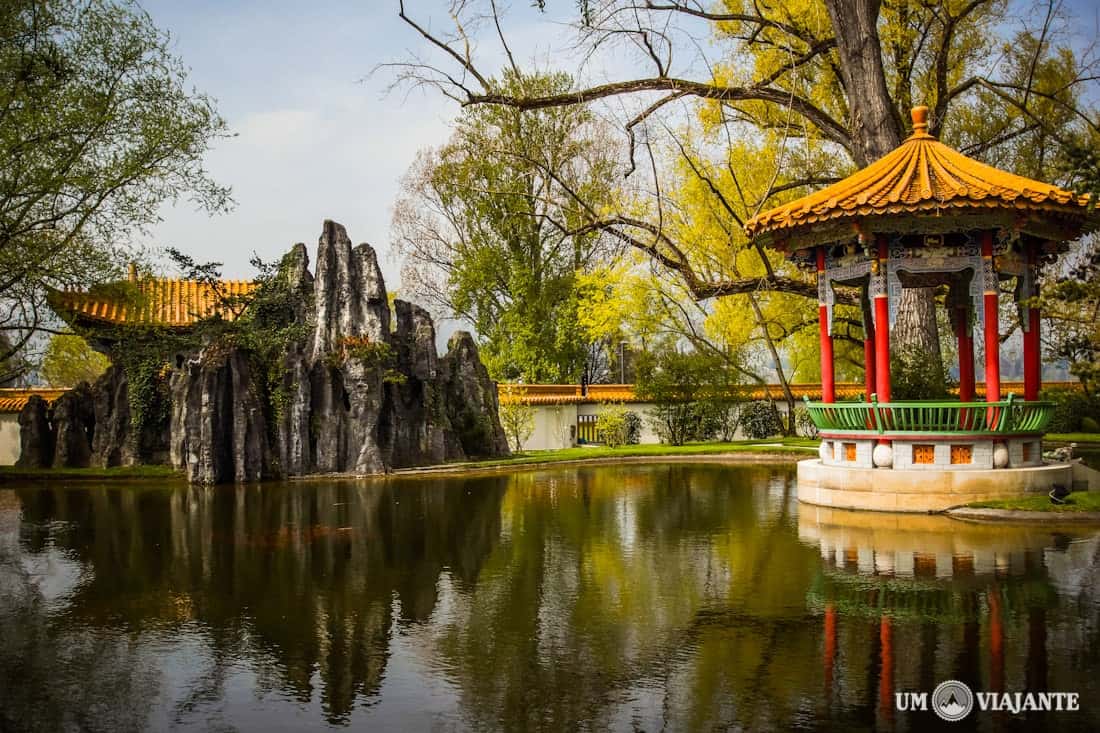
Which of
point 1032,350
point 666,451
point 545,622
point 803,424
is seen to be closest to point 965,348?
point 1032,350

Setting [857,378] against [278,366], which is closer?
[278,366]

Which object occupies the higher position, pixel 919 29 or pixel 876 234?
pixel 919 29

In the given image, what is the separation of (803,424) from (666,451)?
6.92 meters

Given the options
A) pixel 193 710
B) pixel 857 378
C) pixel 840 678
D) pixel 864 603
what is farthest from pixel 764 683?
pixel 857 378

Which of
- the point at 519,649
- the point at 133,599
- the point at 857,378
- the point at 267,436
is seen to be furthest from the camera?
the point at 857,378

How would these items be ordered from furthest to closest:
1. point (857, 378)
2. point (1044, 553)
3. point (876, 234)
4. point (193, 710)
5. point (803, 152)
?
point (857, 378), point (803, 152), point (876, 234), point (1044, 553), point (193, 710)

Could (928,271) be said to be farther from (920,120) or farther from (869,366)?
(869,366)

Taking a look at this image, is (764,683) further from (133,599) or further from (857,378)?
(857,378)

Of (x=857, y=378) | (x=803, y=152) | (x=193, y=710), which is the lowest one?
(x=193, y=710)

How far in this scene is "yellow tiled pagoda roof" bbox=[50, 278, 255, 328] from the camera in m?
25.4

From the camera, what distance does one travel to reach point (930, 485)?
45.7 feet

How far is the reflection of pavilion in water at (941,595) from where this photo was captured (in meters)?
6.21

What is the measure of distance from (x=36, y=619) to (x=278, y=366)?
15.2 meters

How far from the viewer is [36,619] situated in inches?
326
